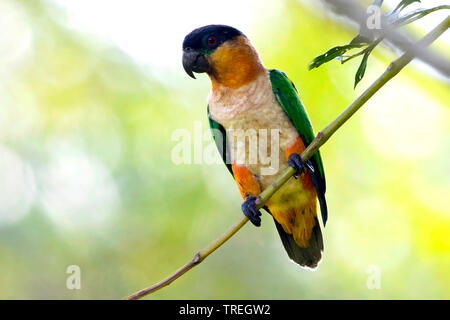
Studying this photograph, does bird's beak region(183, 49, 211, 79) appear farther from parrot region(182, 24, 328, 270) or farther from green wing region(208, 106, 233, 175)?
green wing region(208, 106, 233, 175)

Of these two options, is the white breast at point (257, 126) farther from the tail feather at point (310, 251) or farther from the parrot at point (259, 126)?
the tail feather at point (310, 251)

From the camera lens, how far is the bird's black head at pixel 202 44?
506 centimetres

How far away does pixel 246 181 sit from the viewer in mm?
5109

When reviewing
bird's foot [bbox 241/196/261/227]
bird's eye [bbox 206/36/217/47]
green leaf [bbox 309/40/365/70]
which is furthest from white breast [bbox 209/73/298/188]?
green leaf [bbox 309/40/365/70]

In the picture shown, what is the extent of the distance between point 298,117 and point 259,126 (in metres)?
0.35

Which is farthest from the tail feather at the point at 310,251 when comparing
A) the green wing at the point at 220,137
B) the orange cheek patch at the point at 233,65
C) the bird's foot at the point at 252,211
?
the orange cheek patch at the point at 233,65

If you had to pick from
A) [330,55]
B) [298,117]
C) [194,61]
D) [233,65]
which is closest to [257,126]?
[298,117]

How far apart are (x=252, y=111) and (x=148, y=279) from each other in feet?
16.0

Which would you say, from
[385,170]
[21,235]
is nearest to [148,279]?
[21,235]

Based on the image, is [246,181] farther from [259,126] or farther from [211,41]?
[211,41]

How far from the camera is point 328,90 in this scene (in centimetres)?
694

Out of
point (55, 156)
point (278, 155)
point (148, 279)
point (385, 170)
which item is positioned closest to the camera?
point (278, 155)
